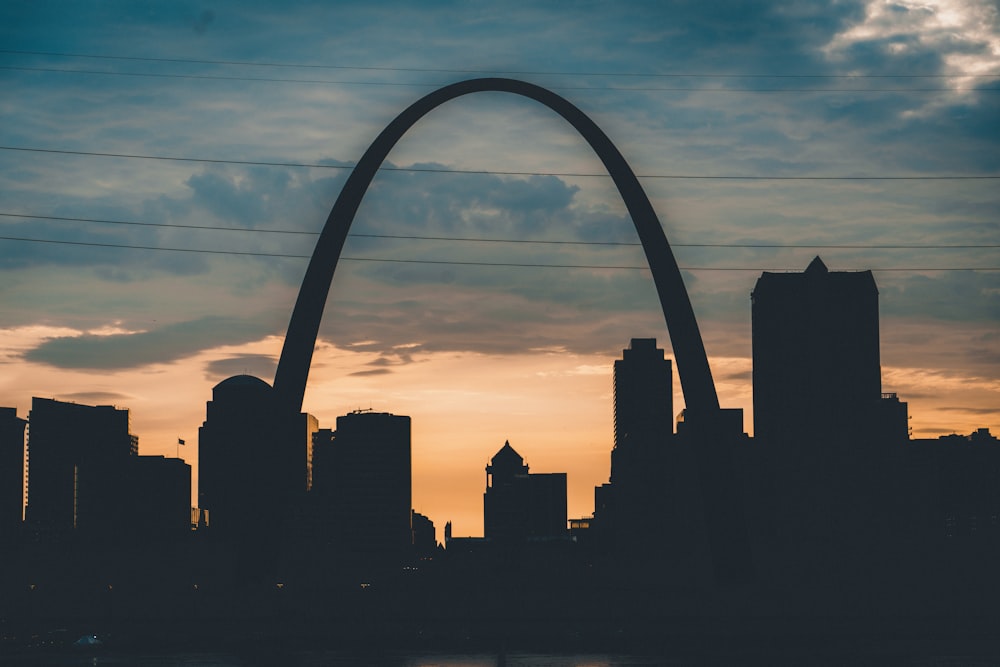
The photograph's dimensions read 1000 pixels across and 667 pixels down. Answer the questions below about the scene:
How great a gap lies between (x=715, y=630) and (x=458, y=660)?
21.4 metres

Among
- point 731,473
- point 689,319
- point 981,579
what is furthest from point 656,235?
point 981,579

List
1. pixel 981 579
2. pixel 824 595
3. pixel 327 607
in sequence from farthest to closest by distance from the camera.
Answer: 1. pixel 981 579
2. pixel 824 595
3. pixel 327 607

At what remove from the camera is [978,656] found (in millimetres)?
70125

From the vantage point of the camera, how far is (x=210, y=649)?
79625 mm

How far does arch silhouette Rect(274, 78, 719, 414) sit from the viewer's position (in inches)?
3086

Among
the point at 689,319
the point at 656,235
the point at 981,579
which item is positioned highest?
the point at 656,235

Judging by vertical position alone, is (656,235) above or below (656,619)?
above

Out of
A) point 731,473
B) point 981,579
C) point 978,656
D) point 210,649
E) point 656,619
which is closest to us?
point 978,656

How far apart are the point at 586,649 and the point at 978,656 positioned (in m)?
A: 23.0

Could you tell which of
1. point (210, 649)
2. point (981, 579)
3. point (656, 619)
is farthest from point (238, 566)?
point (981, 579)

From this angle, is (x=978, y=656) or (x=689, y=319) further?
(x=689, y=319)

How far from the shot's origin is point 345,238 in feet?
267

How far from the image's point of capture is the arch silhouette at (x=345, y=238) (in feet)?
257

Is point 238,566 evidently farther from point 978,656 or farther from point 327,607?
point 978,656
